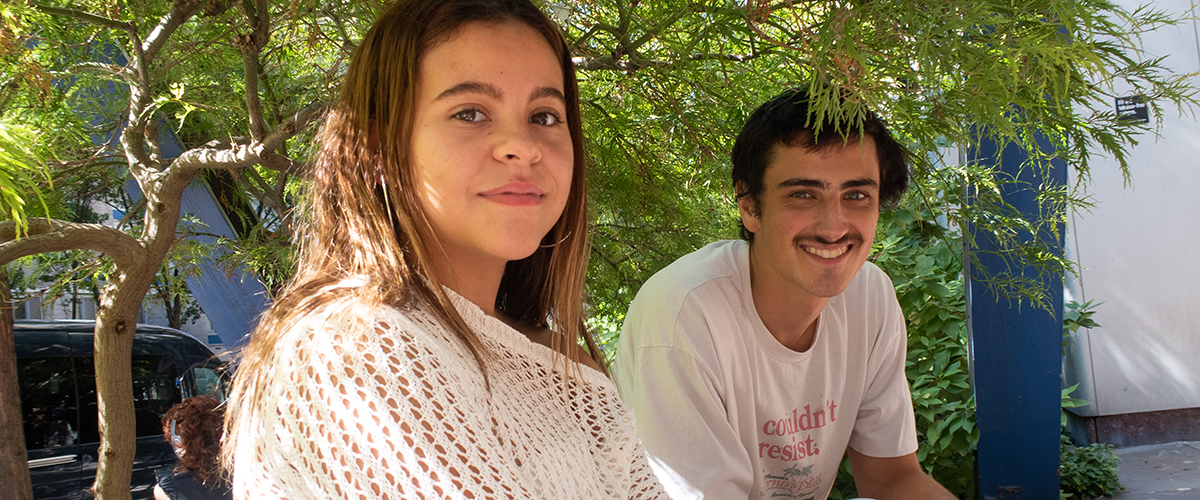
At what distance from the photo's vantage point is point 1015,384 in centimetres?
298

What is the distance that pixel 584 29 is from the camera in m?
2.23

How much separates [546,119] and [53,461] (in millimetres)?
4431

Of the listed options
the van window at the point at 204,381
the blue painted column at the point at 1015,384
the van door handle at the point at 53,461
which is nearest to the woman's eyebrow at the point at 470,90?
the blue painted column at the point at 1015,384

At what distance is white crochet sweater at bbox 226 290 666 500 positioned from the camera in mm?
777

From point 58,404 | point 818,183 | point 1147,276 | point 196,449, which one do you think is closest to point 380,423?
point 818,183

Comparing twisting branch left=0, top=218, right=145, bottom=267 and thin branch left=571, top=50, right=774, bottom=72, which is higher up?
thin branch left=571, top=50, right=774, bottom=72

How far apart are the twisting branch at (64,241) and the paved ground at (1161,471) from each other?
4.64 metres

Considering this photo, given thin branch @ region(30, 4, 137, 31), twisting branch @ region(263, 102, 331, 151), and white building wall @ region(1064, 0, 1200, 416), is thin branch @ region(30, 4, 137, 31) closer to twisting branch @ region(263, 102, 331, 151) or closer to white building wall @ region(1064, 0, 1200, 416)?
twisting branch @ region(263, 102, 331, 151)

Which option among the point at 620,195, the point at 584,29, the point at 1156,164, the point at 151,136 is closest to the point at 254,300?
the point at 151,136

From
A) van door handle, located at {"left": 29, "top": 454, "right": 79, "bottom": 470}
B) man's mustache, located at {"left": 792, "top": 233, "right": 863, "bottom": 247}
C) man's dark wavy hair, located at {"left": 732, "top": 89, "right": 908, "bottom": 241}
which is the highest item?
man's dark wavy hair, located at {"left": 732, "top": 89, "right": 908, "bottom": 241}

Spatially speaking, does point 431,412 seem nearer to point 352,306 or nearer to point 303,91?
point 352,306

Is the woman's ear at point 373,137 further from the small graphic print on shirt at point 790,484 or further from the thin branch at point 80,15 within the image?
the small graphic print on shirt at point 790,484

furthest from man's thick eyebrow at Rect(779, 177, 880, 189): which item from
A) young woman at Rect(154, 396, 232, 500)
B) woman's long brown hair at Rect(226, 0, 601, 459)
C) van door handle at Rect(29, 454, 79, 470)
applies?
van door handle at Rect(29, 454, 79, 470)

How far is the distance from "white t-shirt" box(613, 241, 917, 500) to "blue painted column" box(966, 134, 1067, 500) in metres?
0.96
